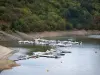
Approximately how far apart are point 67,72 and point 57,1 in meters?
77.8

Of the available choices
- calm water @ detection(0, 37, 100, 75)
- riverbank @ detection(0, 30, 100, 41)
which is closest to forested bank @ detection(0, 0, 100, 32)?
riverbank @ detection(0, 30, 100, 41)

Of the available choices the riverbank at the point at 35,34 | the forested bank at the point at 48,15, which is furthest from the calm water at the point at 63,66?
the forested bank at the point at 48,15

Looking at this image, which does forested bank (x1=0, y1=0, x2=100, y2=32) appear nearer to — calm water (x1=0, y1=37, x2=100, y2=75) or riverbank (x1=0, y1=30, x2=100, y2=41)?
riverbank (x1=0, y1=30, x2=100, y2=41)

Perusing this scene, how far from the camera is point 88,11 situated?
4791 inches

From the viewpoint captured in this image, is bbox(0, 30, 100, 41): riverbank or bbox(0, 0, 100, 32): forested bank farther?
bbox(0, 0, 100, 32): forested bank

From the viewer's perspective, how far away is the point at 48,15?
108 m

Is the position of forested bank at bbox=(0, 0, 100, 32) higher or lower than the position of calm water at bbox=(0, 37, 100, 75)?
higher

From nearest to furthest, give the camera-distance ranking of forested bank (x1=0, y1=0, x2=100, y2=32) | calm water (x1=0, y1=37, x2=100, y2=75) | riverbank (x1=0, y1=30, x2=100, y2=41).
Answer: calm water (x1=0, y1=37, x2=100, y2=75) → riverbank (x1=0, y1=30, x2=100, y2=41) → forested bank (x1=0, y1=0, x2=100, y2=32)

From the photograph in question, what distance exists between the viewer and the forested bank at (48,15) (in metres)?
92.8

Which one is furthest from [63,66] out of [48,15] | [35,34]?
[48,15]

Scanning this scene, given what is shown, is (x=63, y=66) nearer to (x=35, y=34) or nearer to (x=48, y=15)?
(x=35, y=34)

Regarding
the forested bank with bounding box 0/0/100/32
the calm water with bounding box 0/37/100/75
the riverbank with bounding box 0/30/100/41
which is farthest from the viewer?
the forested bank with bounding box 0/0/100/32

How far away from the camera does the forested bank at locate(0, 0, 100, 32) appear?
305 feet

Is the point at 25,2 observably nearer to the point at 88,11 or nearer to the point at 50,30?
the point at 50,30
